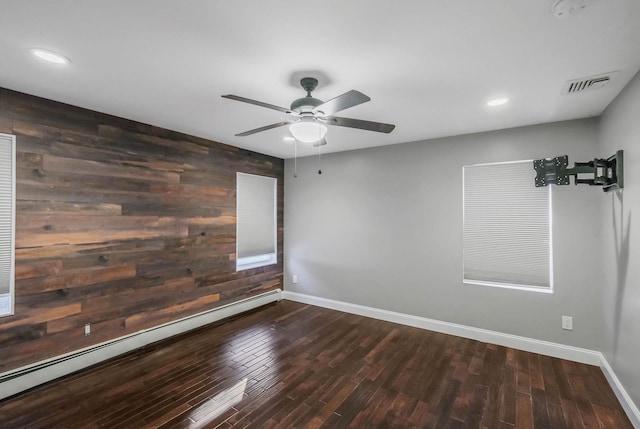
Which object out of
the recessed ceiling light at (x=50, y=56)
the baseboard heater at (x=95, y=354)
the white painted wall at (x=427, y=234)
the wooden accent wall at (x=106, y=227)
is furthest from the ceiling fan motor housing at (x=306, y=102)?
the baseboard heater at (x=95, y=354)

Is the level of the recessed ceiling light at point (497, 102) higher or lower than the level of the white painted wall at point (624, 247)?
higher

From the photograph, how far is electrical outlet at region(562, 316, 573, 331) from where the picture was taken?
3082 millimetres

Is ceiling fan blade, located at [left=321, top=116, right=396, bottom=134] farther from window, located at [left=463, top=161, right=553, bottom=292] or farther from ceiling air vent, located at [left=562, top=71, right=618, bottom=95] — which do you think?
window, located at [left=463, top=161, right=553, bottom=292]

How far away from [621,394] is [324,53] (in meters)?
3.56

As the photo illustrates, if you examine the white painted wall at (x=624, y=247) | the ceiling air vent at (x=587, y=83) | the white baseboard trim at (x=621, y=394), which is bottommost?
the white baseboard trim at (x=621, y=394)

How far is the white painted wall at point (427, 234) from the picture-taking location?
10.0 ft

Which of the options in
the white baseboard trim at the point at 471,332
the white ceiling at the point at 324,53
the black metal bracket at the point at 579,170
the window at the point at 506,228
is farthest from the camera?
the window at the point at 506,228

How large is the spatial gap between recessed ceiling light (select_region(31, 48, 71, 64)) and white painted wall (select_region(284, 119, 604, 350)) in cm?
299

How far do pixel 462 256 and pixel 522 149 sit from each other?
4.76 feet

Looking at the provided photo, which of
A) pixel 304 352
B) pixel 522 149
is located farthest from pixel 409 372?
pixel 522 149

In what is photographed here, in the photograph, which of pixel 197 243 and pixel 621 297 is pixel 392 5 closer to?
pixel 621 297

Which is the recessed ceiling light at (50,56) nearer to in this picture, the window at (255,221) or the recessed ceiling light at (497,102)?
the window at (255,221)

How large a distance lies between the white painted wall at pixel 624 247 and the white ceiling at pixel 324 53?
9.2 inches

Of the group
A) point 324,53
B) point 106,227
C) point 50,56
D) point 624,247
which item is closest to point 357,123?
point 324,53
